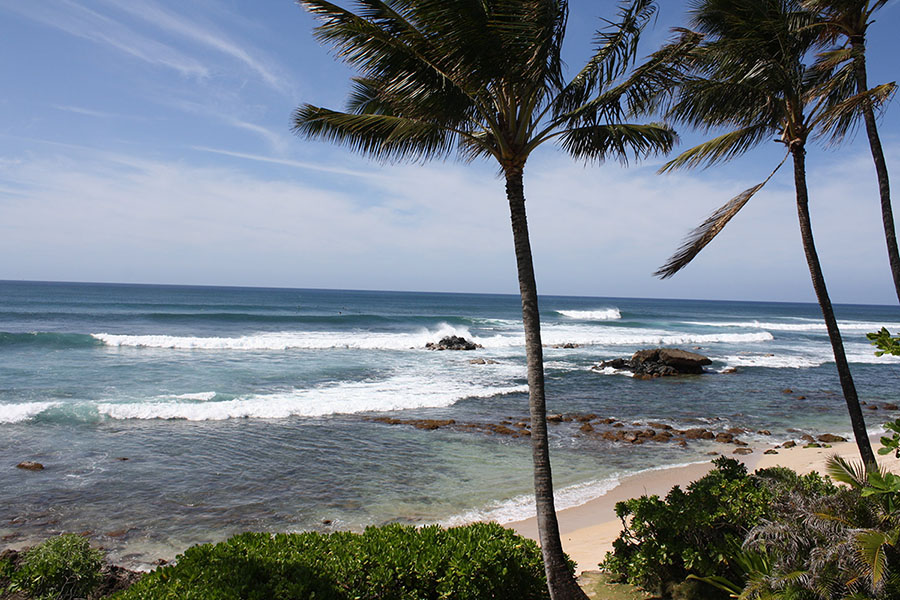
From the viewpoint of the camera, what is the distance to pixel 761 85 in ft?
21.2

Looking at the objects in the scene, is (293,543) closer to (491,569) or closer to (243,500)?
(491,569)

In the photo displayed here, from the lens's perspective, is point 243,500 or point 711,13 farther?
point 243,500

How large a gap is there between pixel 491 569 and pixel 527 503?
4700 millimetres

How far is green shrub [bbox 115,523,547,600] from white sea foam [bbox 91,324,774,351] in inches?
1097

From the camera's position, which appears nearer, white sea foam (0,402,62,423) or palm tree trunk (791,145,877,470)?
palm tree trunk (791,145,877,470)

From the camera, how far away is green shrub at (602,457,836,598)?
491 centimetres

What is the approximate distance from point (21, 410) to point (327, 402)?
7841mm

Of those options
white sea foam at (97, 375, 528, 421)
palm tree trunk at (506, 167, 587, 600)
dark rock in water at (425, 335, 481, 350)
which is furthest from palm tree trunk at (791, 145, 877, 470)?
dark rock in water at (425, 335, 481, 350)

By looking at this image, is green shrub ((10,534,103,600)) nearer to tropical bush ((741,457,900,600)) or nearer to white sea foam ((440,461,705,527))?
white sea foam ((440,461,705,527))

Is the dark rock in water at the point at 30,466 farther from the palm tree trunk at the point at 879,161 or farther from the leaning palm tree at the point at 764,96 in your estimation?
the palm tree trunk at the point at 879,161

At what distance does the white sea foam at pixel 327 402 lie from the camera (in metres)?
14.7

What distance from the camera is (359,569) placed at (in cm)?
428

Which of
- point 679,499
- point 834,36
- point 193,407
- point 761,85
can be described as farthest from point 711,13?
point 193,407

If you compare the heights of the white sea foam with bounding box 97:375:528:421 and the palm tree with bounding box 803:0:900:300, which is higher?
the palm tree with bounding box 803:0:900:300
